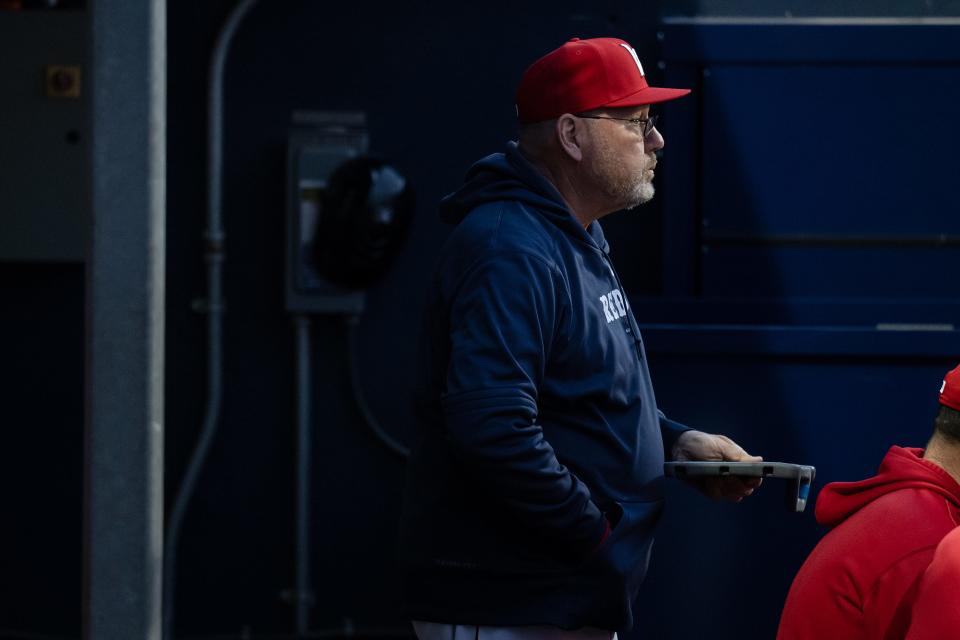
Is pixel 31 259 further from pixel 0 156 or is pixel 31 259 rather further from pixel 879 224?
pixel 879 224

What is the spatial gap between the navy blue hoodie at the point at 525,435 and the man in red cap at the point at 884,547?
346 millimetres

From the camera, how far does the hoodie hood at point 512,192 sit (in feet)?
8.39

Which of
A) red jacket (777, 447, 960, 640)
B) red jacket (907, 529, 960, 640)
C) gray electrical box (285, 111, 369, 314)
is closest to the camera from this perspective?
red jacket (907, 529, 960, 640)

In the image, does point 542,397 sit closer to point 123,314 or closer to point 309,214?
point 123,314

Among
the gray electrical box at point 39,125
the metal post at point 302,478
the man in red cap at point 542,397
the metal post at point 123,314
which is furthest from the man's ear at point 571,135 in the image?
the gray electrical box at point 39,125

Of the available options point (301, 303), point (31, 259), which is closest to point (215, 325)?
point (301, 303)

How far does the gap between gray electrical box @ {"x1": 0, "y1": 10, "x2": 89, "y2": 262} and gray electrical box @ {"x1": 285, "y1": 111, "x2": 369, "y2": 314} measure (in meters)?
0.77

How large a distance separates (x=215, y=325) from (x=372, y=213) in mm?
734

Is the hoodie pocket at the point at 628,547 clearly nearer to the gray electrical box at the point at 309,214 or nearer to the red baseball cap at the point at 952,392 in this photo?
the red baseball cap at the point at 952,392

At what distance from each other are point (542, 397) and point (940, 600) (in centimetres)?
77

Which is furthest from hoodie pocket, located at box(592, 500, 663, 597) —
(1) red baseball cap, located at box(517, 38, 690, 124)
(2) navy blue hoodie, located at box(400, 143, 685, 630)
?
(1) red baseball cap, located at box(517, 38, 690, 124)

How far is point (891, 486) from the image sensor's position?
2.38 m

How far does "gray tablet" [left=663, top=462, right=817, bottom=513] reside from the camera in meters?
2.53

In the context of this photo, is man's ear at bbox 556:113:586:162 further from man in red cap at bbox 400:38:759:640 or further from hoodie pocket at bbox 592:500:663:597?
hoodie pocket at bbox 592:500:663:597
